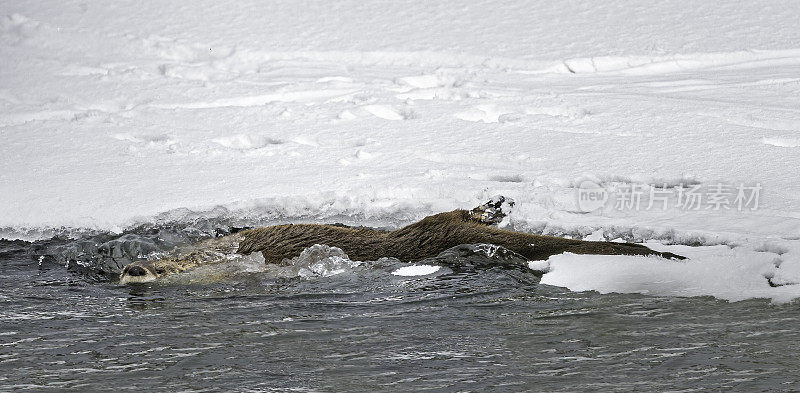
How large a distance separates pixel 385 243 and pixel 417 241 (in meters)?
0.17

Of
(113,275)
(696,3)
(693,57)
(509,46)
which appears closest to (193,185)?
(113,275)

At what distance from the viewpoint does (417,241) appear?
4422mm

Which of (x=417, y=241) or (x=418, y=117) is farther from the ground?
(x=418, y=117)

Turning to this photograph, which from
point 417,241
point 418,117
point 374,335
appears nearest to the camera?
point 374,335

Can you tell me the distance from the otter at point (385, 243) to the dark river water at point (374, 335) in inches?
3.4

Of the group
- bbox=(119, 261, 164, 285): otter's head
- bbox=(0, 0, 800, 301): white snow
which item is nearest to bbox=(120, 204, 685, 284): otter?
bbox=(119, 261, 164, 285): otter's head

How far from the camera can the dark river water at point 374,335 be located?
3064mm

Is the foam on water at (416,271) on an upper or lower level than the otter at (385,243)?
lower

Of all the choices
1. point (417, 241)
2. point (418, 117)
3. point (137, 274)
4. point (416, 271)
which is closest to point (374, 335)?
point (416, 271)

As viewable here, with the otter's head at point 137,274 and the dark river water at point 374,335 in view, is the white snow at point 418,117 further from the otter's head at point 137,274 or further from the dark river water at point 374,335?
the otter's head at point 137,274

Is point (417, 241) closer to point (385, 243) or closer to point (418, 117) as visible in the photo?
point (385, 243)

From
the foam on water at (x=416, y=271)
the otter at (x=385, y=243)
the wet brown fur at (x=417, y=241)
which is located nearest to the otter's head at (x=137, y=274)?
the otter at (x=385, y=243)

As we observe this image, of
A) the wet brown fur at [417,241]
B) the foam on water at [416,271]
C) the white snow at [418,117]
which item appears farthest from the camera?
the white snow at [418,117]

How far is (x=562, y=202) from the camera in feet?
17.7
